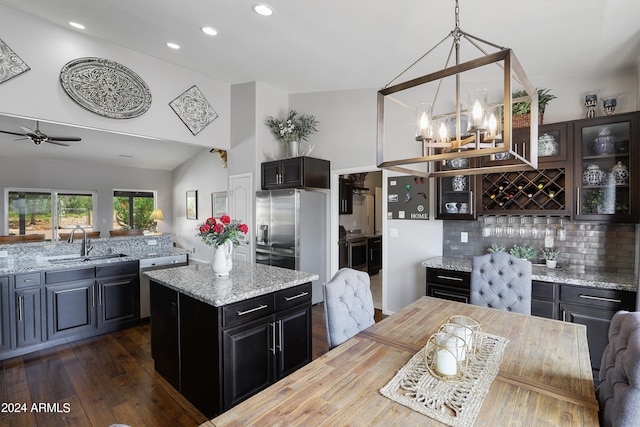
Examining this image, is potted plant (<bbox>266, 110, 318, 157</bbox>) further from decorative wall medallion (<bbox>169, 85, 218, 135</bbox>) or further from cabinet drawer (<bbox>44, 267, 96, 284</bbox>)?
cabinet drawer (<bbox>44, 267, 96, 284</bbox>)

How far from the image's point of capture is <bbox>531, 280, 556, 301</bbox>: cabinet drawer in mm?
2703

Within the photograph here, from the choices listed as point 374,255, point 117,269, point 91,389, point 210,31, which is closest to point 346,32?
point 210,31

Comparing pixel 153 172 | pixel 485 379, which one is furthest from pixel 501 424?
pixel 153 172

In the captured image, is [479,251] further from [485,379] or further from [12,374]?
[12,374]

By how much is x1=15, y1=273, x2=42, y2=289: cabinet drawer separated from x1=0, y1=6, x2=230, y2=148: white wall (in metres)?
1.71

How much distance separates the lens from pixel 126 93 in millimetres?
4062

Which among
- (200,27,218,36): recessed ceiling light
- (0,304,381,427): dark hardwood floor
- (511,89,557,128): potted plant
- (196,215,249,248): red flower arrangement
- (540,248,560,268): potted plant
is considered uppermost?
(200,27,218,36): recessed ceiling light

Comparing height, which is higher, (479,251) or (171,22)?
(171,22)

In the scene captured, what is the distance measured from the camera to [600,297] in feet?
8.34

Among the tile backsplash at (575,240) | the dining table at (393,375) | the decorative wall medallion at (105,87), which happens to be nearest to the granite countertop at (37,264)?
the decorative wall medallion at (105,87)

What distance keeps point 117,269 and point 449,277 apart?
3760mm

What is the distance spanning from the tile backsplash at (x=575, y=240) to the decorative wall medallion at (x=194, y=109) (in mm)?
4014

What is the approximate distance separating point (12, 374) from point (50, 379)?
0.42 m

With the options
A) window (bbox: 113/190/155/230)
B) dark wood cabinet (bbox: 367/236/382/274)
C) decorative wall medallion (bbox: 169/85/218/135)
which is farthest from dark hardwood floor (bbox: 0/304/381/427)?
window (bbox: 113/190/155/230)
